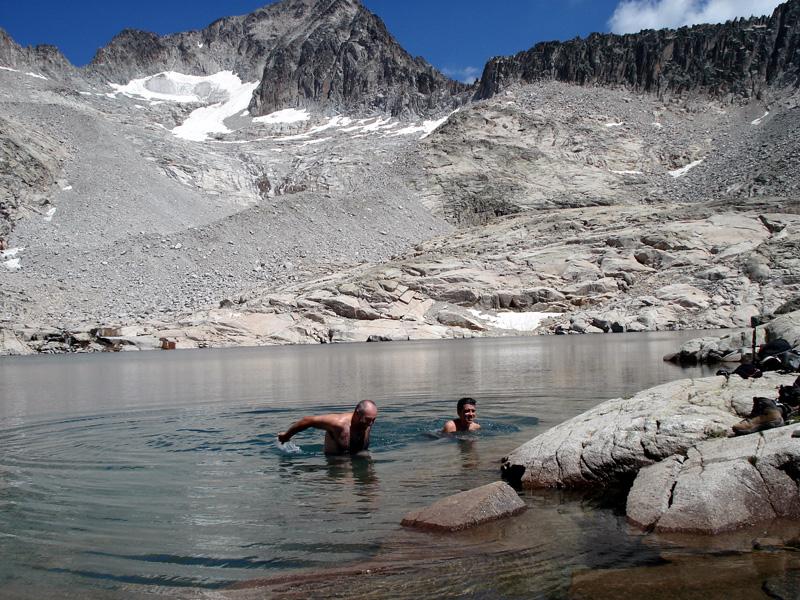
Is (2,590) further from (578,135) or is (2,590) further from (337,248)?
(578,135)

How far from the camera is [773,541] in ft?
17.2

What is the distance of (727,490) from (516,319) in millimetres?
50102

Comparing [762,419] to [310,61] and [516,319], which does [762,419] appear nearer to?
[516,319]

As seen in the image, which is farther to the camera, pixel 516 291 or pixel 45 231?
pixel 45 231

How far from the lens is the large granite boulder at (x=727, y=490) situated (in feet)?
18.7

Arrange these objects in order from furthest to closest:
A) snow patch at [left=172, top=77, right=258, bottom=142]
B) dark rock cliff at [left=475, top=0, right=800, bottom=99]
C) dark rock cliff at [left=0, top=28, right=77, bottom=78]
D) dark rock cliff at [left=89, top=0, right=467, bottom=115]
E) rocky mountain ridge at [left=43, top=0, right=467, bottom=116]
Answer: dark rock cliff at [left=89, top=0, right=467, bottom=115], rocky mountain ridge at [left=43, top=0, right=467, bottom=116], dark rock cliff at [left=0, top=28, right=77, bottom=78], snow patch at [left=172, top=77, right=258, bottom=142], dark rock cliff at [left=475, top=0, right=800, bottom=99]

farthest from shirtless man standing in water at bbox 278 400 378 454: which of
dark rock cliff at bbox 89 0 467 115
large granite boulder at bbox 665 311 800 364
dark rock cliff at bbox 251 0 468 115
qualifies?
dark rock cliff at bbox 89 0 467 115

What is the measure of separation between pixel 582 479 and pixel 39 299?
191ft

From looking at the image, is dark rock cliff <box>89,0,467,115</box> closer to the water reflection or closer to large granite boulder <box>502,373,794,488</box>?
the water reflection

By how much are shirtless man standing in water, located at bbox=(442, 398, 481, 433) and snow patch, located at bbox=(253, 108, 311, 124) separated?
134936 mm

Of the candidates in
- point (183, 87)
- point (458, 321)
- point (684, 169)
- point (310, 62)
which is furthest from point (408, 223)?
point (183, 87)

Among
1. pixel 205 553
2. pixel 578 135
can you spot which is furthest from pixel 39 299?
pixel 578 135

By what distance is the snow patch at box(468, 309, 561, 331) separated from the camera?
179 ft

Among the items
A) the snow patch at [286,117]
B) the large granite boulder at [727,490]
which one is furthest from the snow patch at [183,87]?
the large granite boulder at [727,490]
